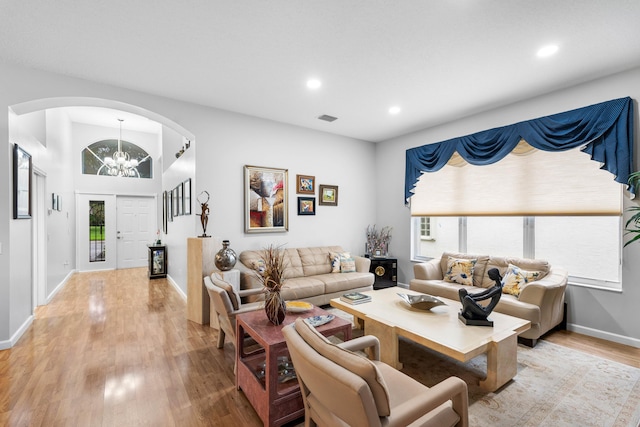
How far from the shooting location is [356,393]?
1061mm

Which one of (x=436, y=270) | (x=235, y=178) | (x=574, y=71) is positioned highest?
(x=574, y=71)

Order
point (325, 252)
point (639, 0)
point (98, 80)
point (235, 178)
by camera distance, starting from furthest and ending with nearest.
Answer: point (325, 252) → point (235, 178) → point (98, 80) → point (639, 0)

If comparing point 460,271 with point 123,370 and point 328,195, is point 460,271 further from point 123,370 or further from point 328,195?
point 123,370

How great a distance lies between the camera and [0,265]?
297 cm

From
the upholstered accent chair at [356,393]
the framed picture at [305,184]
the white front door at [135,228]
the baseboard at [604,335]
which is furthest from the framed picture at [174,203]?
the baseboard at [604,335]

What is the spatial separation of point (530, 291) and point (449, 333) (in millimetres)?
1481

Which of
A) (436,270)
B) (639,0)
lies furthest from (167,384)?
(639,0)

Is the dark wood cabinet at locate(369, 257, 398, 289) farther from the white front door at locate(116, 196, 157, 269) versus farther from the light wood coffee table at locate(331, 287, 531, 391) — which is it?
the white front door at locate(116, 196, 157, 269)

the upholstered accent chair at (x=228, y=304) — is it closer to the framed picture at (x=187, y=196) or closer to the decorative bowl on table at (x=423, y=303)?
the decorative bowl on table at (x=423, y=303)

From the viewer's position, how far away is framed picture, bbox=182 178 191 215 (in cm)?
449

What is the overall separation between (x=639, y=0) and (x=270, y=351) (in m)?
3.59

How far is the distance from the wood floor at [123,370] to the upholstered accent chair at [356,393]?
3.03ft

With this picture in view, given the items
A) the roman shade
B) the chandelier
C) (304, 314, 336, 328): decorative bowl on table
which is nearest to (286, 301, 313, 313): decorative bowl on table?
(304, 314, 336, 328): decorative bowl on table

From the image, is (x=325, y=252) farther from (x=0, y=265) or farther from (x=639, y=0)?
(x=639, y=0)
